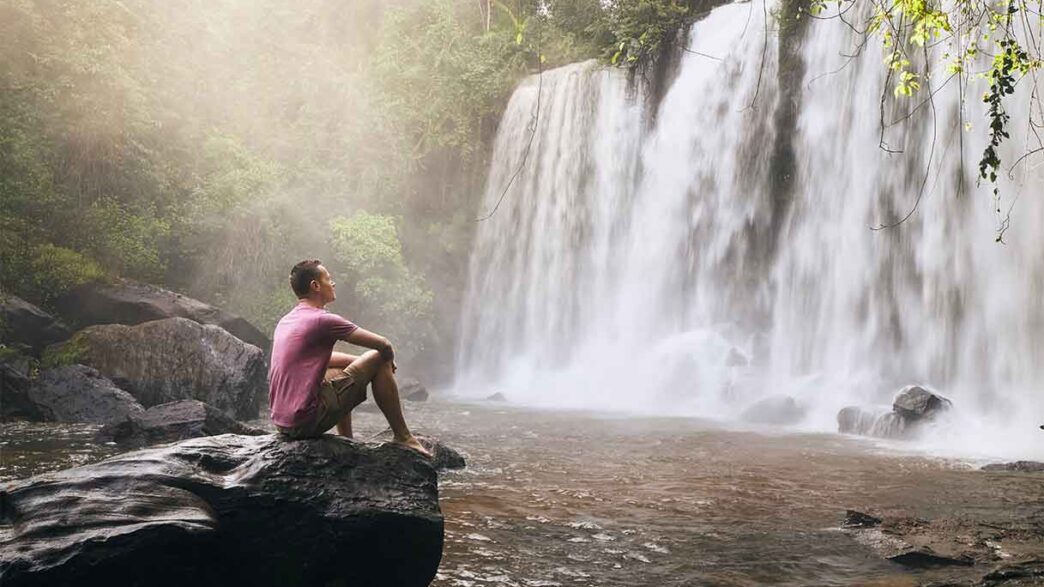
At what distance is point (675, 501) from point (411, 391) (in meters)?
12.3

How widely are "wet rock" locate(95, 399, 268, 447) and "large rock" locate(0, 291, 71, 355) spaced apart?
5112 mm

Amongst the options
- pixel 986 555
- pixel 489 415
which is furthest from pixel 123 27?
pixel 986 555

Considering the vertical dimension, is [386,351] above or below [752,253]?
below

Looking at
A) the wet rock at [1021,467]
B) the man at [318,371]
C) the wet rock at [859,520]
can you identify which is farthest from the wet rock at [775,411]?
the man at [318,371]

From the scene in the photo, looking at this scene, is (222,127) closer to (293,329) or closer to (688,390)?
A: (688,390)

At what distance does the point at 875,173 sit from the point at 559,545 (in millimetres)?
14503

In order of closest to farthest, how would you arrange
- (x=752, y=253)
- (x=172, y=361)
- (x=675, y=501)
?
(x=675, y=501) → (x=172, y=361) → (x=752, y=253)

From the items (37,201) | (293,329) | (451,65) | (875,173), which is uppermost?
(451,65)

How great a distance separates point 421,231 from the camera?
26.6 meters

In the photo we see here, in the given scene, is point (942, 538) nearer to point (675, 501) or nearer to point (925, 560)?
point (925, 560)

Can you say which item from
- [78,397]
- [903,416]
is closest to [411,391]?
[78,397]

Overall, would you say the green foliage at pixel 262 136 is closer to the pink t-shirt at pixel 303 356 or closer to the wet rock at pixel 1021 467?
the wet rock at pixel 1021 467

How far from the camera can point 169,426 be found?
1047 cm

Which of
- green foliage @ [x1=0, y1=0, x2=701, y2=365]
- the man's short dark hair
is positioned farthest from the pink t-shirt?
green foliage @ [x1=0, y1=0, x2=701, y2=365]
